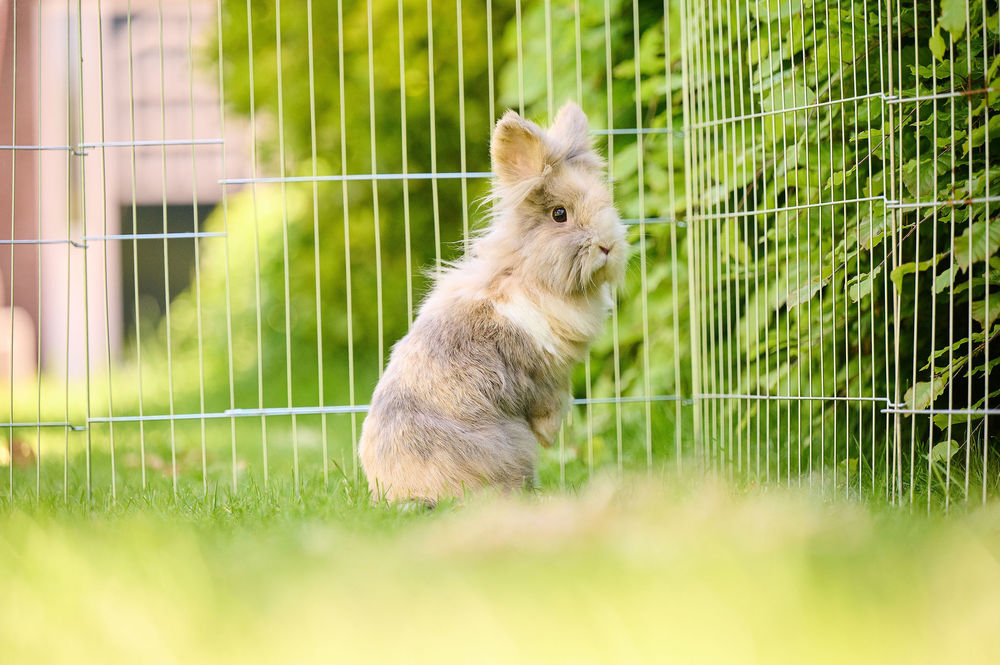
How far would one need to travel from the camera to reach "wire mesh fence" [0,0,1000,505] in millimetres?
3451

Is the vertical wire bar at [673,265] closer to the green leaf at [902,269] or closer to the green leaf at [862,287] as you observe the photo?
the green leaf at [862,287]

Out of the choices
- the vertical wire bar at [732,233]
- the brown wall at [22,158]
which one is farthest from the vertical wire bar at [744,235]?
the brown wall at [22,158]

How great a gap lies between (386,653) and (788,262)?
7.61 ft

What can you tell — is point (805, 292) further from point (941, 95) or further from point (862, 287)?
point (941, 95)

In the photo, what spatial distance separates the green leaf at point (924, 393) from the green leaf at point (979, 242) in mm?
380

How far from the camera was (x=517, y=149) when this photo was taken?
11.7 ft

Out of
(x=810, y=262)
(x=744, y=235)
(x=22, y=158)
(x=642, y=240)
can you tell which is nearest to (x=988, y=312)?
(x=810, y=262)

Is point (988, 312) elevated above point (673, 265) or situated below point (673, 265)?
below

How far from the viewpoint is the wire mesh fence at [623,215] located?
3.45m

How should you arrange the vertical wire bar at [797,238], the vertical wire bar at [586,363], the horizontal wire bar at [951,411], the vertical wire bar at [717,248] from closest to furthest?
the horizontal wire bar at [951,411]
the vertical wire bar at [797,238]
the vertical wire bar at [717,248]
the vertical wire bar at [586,363]

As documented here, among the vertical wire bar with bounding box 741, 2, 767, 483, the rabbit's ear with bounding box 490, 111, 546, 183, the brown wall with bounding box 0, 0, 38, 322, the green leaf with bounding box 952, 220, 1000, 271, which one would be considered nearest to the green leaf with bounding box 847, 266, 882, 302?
the green leaf with bounding box 952, 220, 1000, 271

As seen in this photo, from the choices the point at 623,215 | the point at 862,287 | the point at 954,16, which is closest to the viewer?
the point at 954,16

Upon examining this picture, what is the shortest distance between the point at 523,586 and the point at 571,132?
1.85 metres

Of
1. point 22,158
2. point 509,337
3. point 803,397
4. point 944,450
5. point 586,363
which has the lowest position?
point 944,450
